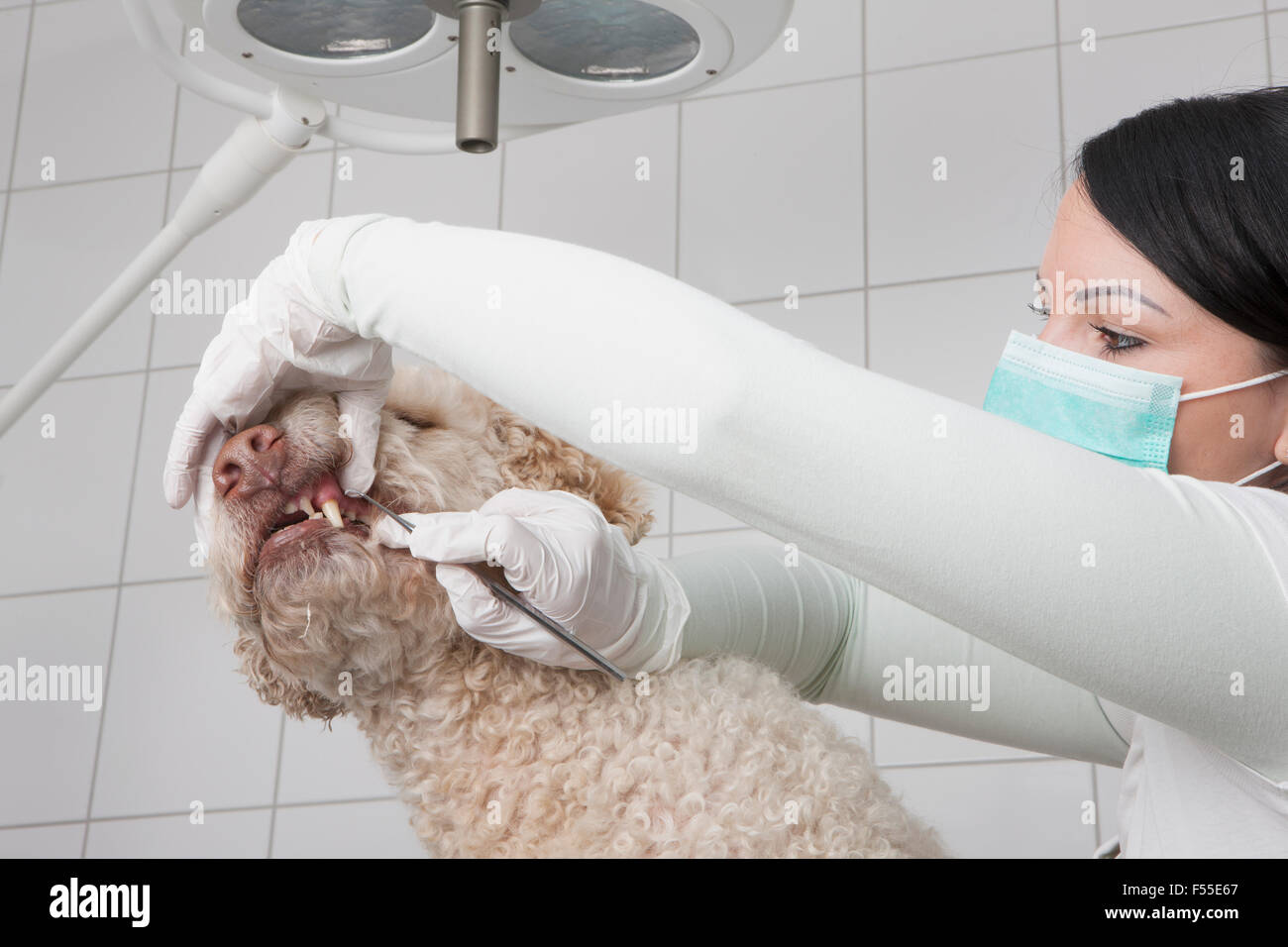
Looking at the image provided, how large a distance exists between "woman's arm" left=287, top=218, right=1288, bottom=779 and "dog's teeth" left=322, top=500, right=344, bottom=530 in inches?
11.8

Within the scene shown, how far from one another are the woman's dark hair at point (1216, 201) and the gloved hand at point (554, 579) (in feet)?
1.37

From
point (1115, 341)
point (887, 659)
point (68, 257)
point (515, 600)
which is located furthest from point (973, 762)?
point (68, 257)

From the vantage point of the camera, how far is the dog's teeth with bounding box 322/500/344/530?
0.87 meters

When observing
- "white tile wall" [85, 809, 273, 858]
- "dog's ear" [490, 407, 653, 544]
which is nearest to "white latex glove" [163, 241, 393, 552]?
"dog's ear" [490, 407, 653, 544]

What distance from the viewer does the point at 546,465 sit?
1023 mm

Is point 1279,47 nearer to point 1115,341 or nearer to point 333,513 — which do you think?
point 1115,341

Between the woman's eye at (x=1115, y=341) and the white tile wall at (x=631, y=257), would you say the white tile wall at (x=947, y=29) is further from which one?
the woman's eye at (x=1115, y=341)

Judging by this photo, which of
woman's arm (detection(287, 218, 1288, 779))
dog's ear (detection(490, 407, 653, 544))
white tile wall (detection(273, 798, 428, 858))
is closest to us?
woman's arm (detection(287, 218, 1288, 779))

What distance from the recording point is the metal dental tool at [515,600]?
86 centimetres

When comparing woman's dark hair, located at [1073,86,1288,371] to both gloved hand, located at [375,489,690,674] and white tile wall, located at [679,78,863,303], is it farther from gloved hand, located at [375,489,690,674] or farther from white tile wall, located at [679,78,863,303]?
white tile wall, located at [679,78,863,303]

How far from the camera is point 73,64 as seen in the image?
246 cm

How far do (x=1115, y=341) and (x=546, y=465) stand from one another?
0.44m

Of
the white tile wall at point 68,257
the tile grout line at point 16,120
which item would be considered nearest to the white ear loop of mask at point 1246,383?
the white tile wall at point 68,257
